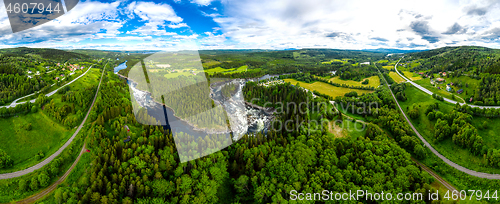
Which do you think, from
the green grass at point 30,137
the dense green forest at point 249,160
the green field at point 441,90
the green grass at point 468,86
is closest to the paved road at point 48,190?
the dense green forest at point 249,160

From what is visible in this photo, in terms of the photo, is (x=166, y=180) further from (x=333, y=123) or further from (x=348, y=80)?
(x=348, y=80)

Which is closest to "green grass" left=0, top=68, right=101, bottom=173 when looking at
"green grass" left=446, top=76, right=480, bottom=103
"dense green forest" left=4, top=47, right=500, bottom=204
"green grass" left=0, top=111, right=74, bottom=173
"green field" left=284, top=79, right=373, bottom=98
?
"green grass" left=0, top=111, right=74, bottom=173

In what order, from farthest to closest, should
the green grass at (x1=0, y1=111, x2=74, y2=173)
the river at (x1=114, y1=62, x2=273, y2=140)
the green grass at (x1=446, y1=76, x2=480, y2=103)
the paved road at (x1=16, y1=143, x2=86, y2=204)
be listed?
1. the river at (x1=114, y1=62, x2=273, y2=140)
2. the green grass at (x1=446, y1=76, x2=480, y2=103)
3. the green grass at (x1=0, y1=111, x2=74, y2=173)
4. the paved road at (x1=16, y1=143, x2=86, y2=204)

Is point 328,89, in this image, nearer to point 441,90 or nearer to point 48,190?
point 441,90

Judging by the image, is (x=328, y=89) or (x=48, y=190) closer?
(x=48, y=190)

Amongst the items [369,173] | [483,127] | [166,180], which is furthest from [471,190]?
[166,180]

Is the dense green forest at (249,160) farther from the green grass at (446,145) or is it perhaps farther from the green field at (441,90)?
the green field at (441,90)

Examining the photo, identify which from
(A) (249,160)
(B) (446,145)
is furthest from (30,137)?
(B) (446,145)

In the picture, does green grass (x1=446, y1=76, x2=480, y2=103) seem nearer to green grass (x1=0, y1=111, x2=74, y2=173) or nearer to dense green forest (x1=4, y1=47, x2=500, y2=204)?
dense green forest (x1=4, y1=47, x2=500, y2=204)
